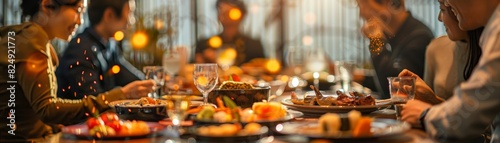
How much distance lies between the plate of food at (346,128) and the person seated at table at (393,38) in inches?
83.0

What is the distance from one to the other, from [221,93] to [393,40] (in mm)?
1902

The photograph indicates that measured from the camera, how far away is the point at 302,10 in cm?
927

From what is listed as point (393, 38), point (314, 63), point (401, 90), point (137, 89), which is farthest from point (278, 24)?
point (401, 90)

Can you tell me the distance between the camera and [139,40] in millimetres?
7629

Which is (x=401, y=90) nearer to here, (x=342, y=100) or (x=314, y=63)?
(x=342, y=100)

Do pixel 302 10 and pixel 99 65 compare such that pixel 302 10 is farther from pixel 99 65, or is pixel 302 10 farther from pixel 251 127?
pixel 251 127

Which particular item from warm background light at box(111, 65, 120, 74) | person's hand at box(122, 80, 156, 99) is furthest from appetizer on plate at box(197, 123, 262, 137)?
warm background light at box(111, 65, 120, 74)

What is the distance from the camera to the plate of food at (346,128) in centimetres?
168

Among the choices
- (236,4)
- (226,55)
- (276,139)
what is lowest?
(276,139)

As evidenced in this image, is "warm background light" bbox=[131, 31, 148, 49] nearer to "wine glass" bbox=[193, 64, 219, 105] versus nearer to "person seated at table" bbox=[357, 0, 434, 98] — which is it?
"person seated at table" bbox=[357, 0, 434, 98]

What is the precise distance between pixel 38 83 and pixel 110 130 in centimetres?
97

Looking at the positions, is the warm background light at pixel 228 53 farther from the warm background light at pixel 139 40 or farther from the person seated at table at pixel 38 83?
the person seated at table at pixel 38 83

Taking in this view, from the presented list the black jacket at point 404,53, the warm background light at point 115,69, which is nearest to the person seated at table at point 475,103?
the black jacket at point 404,53

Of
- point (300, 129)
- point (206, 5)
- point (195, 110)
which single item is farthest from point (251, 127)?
point (206, 5)
